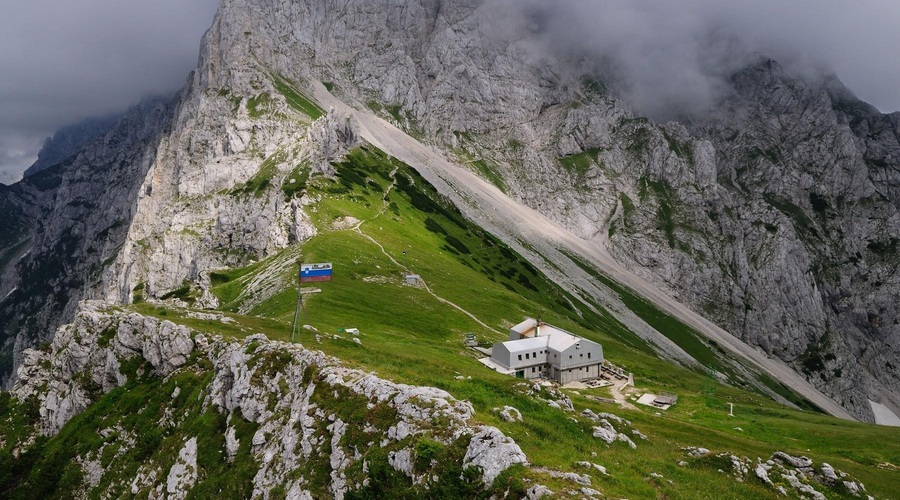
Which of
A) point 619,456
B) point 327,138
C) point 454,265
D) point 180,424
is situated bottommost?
point 180,424

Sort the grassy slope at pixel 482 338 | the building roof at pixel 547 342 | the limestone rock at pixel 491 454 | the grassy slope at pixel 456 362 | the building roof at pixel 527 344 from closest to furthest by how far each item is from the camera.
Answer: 1. the limestone rock at pixel 491 454
2. the grassy slope at pixel 482 338
3. the grassy slope at pixel 456 362
4. the building roof at pixel 527 344
5. the building roof at pixel 547 342

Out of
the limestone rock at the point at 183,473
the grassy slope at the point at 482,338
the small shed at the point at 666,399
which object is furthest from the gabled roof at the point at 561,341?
the limestone rock at the point at 183,473

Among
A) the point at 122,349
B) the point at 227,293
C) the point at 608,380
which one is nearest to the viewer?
the point at 122,349

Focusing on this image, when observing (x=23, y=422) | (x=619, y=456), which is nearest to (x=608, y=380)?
(x=619, y=456)

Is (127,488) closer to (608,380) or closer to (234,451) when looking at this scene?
(234,451)

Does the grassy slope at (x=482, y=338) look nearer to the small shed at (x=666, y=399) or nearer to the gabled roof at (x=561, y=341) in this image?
the small shed at (x=666, y=399)

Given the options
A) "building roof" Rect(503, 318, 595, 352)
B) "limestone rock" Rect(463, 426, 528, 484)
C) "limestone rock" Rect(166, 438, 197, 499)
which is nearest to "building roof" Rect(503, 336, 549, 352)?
"building roof" Rect(503, 318, 595, 352)

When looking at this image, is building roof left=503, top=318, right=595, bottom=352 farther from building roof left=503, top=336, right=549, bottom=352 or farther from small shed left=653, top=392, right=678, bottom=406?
small shed left=653, top=392, right=678, bottom=406
